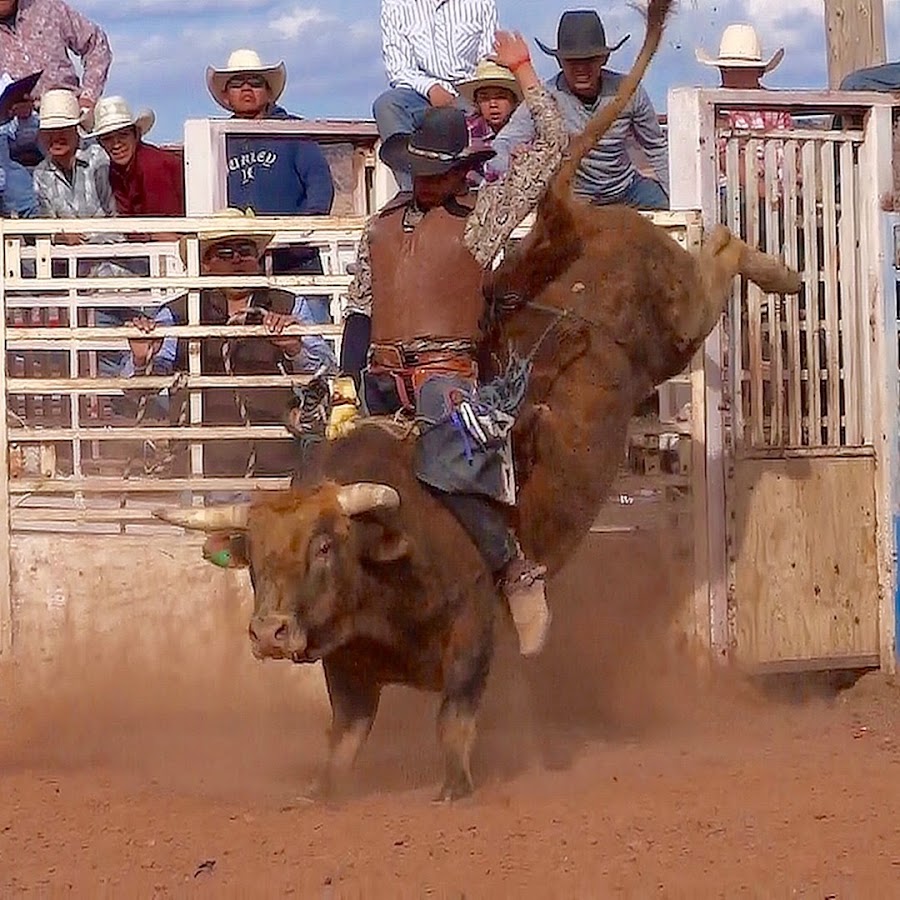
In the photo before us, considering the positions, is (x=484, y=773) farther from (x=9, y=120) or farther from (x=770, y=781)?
(x=9, y=120)

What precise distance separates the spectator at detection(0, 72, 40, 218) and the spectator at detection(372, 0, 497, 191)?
5.65 ft

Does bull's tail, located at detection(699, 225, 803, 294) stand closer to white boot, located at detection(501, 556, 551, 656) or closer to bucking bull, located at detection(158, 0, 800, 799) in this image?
bucking bull, located at detection(158, 0, 800, 799)

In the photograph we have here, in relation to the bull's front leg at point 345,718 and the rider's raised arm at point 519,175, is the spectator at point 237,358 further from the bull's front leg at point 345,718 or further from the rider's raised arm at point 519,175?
the bull's front leg at point 345,718

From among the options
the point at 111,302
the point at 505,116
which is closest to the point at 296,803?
the point at 111,302

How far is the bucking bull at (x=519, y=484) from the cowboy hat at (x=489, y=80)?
1.48 meters

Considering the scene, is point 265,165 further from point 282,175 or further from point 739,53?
point 739,53

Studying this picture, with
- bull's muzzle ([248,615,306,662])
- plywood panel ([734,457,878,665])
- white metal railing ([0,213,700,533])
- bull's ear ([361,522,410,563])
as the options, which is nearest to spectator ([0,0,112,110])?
white metal railing ([0,213,700,533])

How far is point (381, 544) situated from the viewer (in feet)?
19.9

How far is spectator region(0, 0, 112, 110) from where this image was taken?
9602 millimetres

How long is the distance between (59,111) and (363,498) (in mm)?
3725

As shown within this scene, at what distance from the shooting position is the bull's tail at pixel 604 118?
7121mm

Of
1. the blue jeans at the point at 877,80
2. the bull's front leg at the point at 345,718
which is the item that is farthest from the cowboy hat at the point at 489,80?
the bull's front leg at the point at 345,718

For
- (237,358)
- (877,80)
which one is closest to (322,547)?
(237,358)

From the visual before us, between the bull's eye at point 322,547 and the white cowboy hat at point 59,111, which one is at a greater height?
the white cowboy hat at point 59,111
